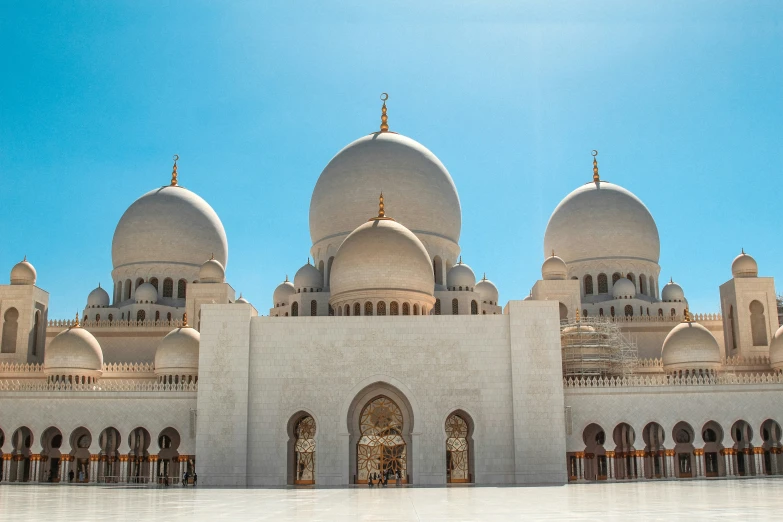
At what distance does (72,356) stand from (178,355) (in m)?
2.94

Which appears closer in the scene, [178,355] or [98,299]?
[178,355]

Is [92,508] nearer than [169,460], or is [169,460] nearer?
[92,508]

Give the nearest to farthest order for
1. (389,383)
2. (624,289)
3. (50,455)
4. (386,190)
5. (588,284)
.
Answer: (389,383) < (50,455) < (386,190) < (624,289) < (588,284)

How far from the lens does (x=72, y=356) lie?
74.1 feet

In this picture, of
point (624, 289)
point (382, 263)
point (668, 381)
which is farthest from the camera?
point (624, 289)

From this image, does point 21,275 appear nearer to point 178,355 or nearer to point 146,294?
point 146,294

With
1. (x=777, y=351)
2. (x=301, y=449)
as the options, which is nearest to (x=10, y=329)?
(x=301, y=449)

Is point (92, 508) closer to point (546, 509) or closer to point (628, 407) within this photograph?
point (546, 509)

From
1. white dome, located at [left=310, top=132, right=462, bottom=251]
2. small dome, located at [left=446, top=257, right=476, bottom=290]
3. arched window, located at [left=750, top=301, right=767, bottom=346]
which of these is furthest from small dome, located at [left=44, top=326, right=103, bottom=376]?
arched window, located at [left=750, top=301, right=767, bottom=346]

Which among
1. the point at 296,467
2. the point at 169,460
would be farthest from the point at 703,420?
the point at 169,460

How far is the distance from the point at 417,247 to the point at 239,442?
6.60 m

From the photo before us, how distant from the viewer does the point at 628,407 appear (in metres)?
20.5

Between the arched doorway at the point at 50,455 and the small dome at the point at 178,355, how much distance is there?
307cm

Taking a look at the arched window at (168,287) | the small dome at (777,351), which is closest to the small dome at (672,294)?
the small dome at (777,351)
